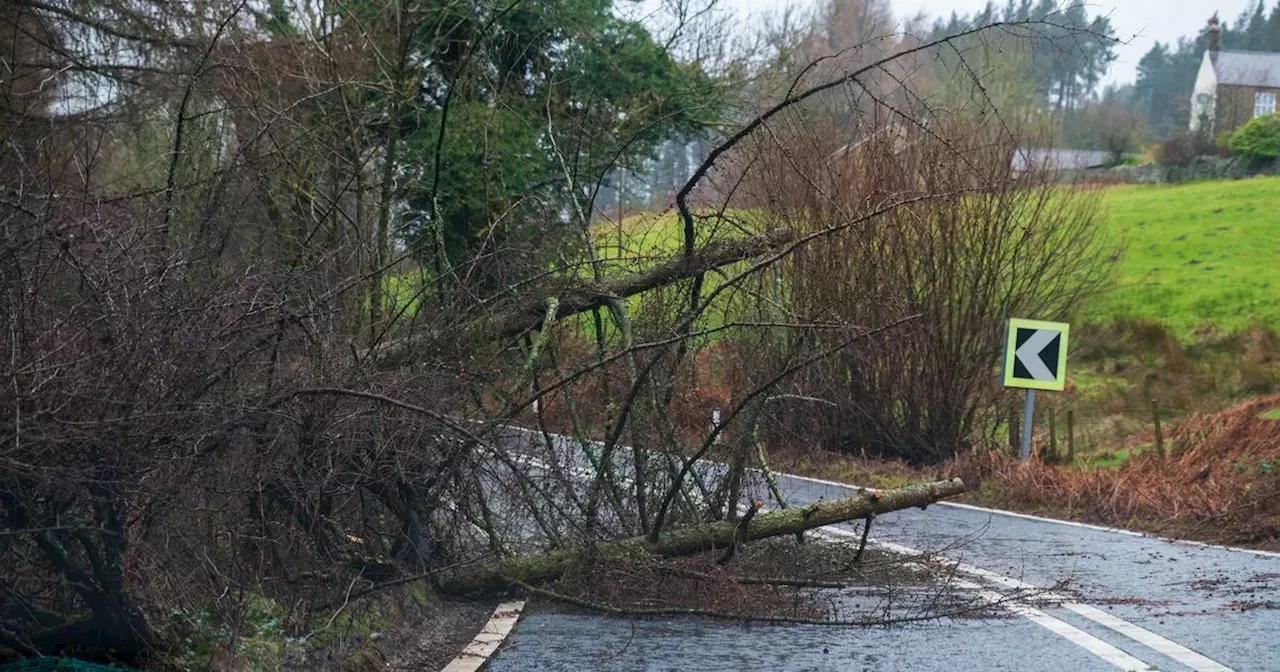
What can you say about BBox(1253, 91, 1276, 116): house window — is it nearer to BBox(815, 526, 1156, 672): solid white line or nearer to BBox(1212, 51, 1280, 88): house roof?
BBox(1212, 51, 1280, 88): house roof

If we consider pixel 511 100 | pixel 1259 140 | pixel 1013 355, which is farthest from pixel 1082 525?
pixel 1259 140

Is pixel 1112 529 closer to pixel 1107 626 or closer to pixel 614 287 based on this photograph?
pixel 1107 626

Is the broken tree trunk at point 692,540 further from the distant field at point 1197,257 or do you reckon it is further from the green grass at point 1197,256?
the green grass at point 1197,256

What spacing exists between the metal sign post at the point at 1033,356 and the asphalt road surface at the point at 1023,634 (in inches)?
260

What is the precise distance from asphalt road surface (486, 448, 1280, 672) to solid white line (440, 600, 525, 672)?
0.24 ft

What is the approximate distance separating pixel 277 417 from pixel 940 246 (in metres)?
14.1

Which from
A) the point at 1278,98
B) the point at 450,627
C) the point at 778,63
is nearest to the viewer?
the point at 450,627

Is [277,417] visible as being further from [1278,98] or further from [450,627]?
[1278,98]

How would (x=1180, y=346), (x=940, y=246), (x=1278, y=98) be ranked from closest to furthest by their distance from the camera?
1. (x=940, y=246)
2. (x=1180, y=346)
3. (x=1278, y=98)

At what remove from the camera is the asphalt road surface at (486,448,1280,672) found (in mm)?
6785

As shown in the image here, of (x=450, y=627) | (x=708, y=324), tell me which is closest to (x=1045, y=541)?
(x=708, y=324)

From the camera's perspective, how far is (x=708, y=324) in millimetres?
9625

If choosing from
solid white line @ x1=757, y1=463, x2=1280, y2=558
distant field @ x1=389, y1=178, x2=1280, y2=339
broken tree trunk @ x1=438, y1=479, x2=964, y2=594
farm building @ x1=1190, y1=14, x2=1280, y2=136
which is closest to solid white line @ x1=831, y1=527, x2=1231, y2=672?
broken tree trunk @ x1=438, y1=479, x2=964, y2=594

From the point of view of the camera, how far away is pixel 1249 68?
3536 inches
